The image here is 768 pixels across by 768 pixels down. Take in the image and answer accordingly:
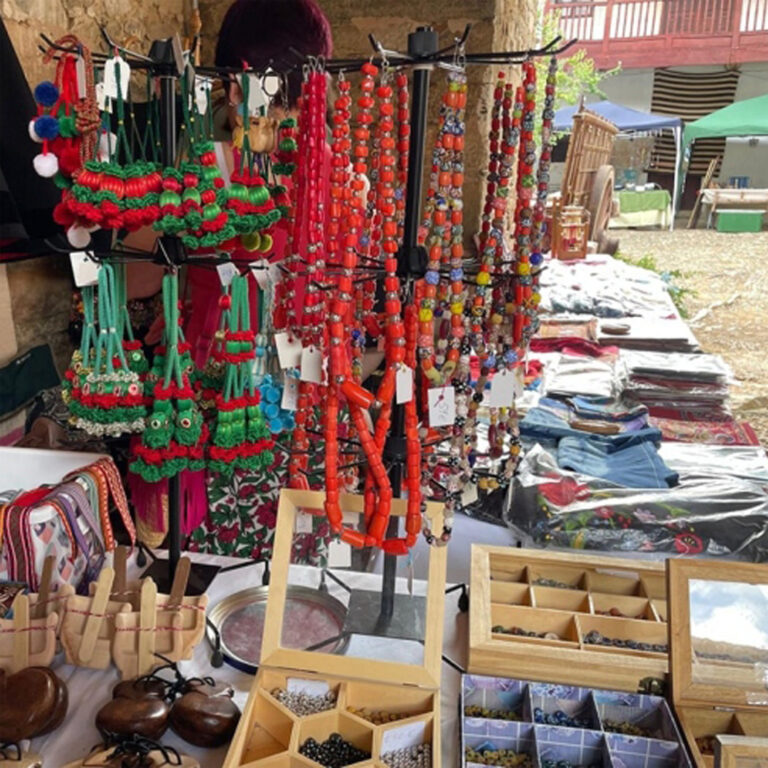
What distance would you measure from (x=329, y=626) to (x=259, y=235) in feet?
2.29

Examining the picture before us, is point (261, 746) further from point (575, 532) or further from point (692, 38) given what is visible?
point (692, 38)

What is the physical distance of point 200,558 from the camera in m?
1.56

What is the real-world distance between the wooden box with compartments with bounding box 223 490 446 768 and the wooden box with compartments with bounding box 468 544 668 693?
123mm

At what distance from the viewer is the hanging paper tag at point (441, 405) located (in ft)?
3.91

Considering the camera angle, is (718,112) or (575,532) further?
(718,112)

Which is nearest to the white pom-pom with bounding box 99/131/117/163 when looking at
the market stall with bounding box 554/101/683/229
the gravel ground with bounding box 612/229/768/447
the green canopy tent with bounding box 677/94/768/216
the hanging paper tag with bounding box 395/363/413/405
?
the hanging paper tag with bounding box 395/363/413/405

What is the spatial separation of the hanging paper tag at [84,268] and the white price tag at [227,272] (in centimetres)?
19

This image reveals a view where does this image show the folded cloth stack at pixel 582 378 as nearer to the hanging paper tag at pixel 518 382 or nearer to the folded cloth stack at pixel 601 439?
the folded cloth stack at pixel 601 439

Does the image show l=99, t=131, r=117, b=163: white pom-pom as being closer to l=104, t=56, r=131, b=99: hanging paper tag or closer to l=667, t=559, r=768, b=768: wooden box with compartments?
l=104, t=56, r=131, b=99: hanging paper tag

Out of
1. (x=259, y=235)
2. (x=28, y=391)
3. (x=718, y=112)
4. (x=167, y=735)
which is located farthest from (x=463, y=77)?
(x=718, y=112)

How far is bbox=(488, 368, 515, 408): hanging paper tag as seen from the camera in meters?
1.31

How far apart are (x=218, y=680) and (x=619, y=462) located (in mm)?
1501

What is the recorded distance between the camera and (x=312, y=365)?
47.9 inches

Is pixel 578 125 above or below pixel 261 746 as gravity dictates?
above
